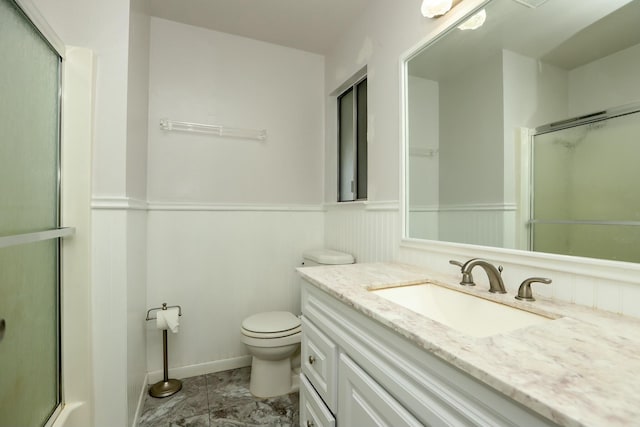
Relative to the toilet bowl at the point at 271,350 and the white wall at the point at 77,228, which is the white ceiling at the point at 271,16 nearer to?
the white wall at the point at 77,228

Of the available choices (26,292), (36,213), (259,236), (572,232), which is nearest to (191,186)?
(259,236)

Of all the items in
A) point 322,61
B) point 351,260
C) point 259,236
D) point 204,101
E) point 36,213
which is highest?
point 322,61

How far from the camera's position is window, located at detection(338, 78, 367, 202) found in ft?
6.87

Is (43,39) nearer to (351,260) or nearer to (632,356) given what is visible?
(351,260)

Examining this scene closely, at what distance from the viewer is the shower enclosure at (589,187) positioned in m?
0.73

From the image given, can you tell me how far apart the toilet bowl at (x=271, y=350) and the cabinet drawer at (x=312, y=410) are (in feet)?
1.43

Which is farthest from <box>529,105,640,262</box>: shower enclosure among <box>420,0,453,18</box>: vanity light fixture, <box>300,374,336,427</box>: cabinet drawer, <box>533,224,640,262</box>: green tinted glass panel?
<box>300,374,336,427</box>: cabinet drawer

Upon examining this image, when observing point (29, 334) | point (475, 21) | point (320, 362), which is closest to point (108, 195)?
point (29, 334)

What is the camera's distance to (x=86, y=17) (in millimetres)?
1275

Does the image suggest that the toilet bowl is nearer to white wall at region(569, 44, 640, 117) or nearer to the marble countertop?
the marble countertop

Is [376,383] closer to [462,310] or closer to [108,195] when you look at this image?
[462,310]

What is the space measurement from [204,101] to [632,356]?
7.55 feet

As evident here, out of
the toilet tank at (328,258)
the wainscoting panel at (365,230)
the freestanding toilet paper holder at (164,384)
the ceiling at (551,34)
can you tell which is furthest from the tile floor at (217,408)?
the ceiling at (551,34)

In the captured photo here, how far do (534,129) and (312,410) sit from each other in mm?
1322
